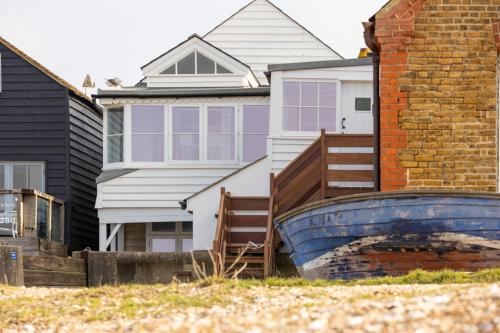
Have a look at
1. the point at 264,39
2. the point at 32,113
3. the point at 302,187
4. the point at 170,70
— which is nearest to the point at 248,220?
the point at 302,187

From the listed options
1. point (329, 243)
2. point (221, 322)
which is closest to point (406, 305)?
point (221, 322)

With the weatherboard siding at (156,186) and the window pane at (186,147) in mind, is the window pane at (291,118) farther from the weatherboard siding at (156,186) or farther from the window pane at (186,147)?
the window pane at (186,147)

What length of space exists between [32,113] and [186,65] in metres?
4.50

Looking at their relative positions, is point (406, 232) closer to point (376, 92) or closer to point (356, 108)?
point (376, 92)

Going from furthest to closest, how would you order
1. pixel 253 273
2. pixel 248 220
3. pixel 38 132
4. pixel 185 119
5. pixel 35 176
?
pixel 38 132
pixel 35 176
pixel 185 119
pixel 248 220
pixel 253 273

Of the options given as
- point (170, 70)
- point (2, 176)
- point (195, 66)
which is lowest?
point (2, 176)

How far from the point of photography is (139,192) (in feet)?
104

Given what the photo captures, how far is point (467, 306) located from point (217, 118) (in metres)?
21.4

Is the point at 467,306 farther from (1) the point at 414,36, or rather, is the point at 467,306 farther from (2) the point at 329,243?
(1) the point at 414,36

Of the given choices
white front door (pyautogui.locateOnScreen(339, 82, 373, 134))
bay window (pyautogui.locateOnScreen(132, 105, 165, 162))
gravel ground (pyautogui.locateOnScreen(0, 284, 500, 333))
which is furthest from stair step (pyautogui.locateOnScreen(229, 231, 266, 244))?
gravel ground (pyautogui.locateOnScreen(0, 284, 500, 333))

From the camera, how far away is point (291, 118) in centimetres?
2956

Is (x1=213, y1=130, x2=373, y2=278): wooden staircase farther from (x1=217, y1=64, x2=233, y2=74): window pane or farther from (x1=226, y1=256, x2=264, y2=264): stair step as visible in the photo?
(x1=217, y1=64, x2=233, y2=74): window pane

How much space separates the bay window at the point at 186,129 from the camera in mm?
31703

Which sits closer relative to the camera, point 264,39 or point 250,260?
point 250,260
